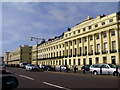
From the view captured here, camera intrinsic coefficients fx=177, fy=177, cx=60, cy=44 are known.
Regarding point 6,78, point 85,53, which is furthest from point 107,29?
point 6,78

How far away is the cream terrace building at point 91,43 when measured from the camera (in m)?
48.3

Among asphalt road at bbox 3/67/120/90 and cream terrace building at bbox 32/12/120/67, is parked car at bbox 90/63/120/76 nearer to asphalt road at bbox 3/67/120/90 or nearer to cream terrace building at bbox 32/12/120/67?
asphalt road at bbox 3/67/120/90

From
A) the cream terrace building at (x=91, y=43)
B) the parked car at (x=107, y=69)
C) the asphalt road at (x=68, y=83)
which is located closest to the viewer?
the asphalt road at (x=68, y=83)

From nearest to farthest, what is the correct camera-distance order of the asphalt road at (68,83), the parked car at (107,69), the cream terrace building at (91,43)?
the asphalt road at (68,83) → the parked car at (107,69) → the cream terrace building at (91,43)

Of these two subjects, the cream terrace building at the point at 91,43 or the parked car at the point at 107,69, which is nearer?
the parked car at the point at 107,69

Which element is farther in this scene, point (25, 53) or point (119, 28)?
point (25, 53)

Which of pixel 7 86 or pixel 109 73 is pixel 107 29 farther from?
pixel 7 86

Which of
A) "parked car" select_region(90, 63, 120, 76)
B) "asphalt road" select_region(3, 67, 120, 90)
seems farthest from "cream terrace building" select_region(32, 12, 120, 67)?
"asphalt road" select_region(3, 67, 120, 90)

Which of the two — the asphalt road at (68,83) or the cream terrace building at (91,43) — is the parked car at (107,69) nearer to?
the asphalt road at (68,83)

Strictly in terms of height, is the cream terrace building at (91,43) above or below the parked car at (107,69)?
above

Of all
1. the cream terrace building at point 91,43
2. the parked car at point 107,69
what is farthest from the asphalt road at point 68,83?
the cream terrace building at point 91,43

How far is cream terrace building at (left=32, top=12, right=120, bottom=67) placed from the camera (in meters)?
48.3

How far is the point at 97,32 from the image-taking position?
2124 inches

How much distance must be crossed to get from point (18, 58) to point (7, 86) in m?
143
